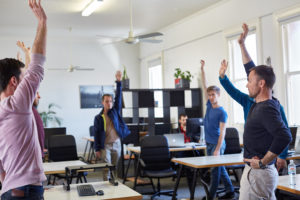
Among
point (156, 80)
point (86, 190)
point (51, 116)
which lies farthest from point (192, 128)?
point (51, 116)

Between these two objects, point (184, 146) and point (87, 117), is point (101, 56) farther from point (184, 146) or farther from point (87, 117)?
point (184, 146)

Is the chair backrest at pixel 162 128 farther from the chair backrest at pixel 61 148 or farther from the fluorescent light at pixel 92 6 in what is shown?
the fluorescent light at pixel 92 6

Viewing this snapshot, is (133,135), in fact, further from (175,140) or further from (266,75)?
(266,75)

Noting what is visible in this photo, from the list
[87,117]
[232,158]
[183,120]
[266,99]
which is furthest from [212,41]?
[266,99]

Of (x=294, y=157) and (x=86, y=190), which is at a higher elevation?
(x=86, y=190)

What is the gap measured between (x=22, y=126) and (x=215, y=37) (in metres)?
6.78

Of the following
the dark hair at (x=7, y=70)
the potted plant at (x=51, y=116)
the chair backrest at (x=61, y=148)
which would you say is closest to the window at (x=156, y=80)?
the potted plant at (x=51, y=116)

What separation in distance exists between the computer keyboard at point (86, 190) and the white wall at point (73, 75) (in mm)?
8142

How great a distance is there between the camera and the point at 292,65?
20.0 feet

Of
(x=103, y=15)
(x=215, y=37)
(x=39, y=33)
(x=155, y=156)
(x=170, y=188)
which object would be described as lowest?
(x=170, y=188)

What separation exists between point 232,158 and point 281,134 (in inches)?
91.9

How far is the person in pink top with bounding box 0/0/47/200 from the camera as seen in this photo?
1616mm

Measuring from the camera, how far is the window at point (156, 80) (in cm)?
1056

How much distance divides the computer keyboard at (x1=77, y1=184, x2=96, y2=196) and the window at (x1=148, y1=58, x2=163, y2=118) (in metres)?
7.29
